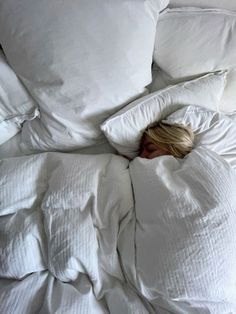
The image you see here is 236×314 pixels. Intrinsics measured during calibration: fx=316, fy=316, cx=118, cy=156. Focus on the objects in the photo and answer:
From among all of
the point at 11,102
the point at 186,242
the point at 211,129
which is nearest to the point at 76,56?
the point at 11,102

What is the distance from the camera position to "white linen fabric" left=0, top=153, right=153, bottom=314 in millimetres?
753

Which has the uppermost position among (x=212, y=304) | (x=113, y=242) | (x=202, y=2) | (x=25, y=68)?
(x=25, y=68)

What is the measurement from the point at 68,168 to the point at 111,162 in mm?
147

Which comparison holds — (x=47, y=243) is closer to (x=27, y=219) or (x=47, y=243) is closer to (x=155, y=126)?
(x=27, y=219)

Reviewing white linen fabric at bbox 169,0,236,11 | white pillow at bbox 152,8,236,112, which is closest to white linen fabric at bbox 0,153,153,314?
white pillow at bbox 152,8,236,112

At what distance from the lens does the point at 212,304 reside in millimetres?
750

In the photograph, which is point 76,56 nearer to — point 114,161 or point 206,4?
point 114,161

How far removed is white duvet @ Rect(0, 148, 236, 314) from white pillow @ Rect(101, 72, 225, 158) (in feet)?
0.49

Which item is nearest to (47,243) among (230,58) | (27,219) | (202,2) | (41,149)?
(27,219)

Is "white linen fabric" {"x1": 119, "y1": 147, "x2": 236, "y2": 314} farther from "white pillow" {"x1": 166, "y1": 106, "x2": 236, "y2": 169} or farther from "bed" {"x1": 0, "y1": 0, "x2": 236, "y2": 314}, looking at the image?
"white pillow" {"x1": 166, "y1": 106, "x2": 236, "y2": 169}

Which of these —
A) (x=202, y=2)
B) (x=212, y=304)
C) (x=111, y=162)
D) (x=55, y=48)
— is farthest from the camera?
(x=202, y=2)

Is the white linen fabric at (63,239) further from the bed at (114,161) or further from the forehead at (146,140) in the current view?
the forehead at (146,140)

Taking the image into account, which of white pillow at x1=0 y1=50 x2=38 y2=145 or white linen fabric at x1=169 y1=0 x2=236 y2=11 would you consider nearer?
white pillow at x1=0 y1=50 x2=38 y2=145

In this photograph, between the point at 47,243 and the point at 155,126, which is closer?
the point at 47,243
